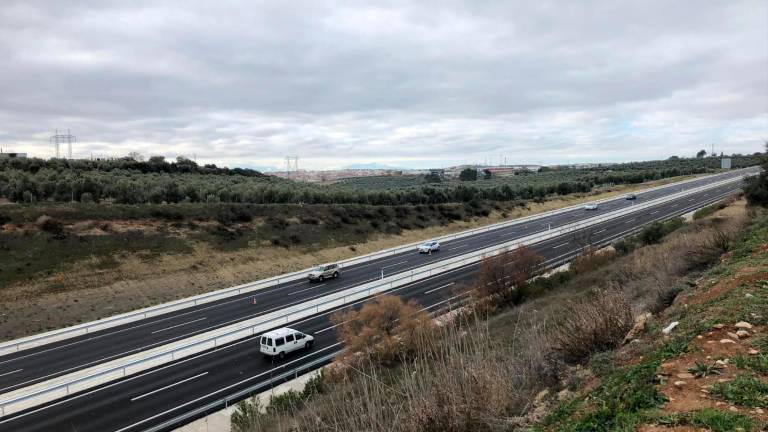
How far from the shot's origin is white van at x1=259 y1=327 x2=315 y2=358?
2203cm

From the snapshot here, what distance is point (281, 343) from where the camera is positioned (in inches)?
875

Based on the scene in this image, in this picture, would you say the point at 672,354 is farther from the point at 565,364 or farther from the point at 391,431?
the point at 391,431

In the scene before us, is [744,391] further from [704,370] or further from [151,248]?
[151,248]

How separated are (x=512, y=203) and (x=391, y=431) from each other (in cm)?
7527

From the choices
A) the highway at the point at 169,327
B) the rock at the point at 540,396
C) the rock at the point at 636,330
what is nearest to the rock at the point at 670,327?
the rock at the point at 636,330

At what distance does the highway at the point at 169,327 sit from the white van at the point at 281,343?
21.0 ft

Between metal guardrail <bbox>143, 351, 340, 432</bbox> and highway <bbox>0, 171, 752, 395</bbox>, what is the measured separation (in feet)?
29.4

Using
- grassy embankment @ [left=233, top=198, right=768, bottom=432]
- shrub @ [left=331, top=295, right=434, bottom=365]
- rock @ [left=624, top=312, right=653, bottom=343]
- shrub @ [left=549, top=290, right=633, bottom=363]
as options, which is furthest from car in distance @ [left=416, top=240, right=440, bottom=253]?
shrub @ [left=549, top=290, right=633, bottom=363]

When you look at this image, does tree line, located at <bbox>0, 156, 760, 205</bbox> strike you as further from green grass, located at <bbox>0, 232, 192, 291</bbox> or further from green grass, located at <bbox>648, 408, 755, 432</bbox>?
green grass, located at <bbox>648, 408, 755, 432</bbox>

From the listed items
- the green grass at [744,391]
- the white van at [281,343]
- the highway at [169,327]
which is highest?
the green grass at [744,391]

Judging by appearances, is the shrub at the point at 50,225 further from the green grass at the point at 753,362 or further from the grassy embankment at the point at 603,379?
the green grass at the point at 753,362

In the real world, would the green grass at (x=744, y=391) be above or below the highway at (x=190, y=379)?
above

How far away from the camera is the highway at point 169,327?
72.3 feet

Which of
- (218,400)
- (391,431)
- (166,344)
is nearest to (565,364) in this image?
(391,431)
